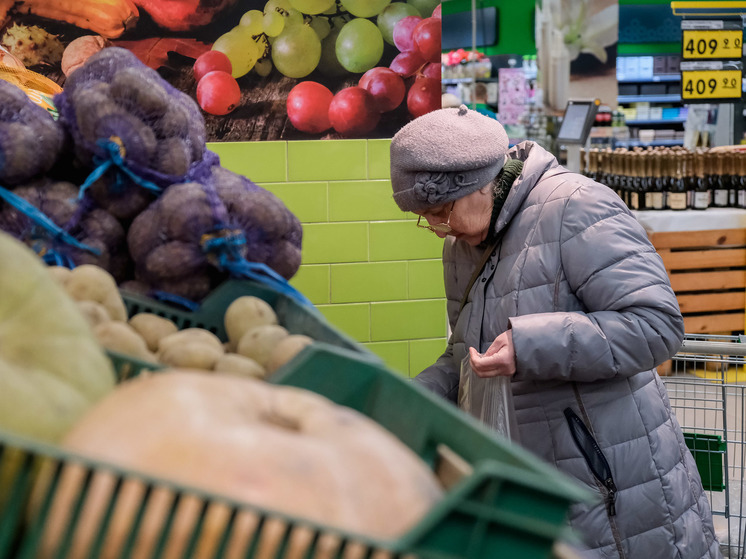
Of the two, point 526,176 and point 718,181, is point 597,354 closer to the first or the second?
point 526,176

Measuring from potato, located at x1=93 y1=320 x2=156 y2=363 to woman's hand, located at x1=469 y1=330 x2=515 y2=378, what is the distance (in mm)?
1117

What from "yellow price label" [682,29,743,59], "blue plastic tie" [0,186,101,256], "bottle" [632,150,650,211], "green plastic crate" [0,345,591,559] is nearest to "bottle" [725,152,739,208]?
"bottle" [632,150,650,211]

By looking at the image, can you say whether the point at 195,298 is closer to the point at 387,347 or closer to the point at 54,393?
the point at 54,393

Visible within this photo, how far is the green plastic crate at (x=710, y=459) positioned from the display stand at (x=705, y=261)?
349 centimetres

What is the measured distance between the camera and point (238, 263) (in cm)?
120

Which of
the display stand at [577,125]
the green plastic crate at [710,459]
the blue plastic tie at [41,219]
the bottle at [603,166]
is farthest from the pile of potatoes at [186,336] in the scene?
the bottle at [603,166]

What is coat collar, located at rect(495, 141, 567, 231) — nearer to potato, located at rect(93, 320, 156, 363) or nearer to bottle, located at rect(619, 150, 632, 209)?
potato, located at rect(93, 320, 156, 363)

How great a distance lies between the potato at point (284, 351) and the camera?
0.91 metres

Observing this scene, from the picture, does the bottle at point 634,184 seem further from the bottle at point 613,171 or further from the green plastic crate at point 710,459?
the green plastic crate at point 710,459

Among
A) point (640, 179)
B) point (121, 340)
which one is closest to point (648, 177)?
point (640, 179)

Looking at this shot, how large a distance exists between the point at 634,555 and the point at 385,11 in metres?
2.39

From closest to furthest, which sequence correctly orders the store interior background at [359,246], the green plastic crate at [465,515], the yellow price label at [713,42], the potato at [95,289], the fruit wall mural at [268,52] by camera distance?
the green plastic crate at [465,515] → the potato at [95,289] → the fruit wall mural at [268,52] → the store interior background at [359,246] → the yellow price label at [713,42]

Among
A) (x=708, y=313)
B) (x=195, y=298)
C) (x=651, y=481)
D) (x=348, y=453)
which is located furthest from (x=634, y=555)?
(x=708, y=313)

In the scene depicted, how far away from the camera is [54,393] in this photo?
643 millimetres
